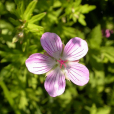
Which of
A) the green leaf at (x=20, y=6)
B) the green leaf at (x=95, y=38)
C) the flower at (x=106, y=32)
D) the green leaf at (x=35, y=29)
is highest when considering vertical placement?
the green leaf at (x=20, y=6)

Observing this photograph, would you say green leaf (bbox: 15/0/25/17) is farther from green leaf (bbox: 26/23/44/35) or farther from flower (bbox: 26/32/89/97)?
flower (bbox: 26/32/89/97)

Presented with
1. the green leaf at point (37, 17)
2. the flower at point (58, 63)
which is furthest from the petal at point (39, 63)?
the green leaf at point (37, 17)

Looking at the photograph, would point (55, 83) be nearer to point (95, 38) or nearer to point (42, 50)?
point (42, 50)

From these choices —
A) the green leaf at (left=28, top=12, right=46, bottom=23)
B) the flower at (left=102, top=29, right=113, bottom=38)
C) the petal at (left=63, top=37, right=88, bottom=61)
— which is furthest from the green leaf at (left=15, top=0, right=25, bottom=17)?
the flower at (left=102, top=29, right=113, bottom=38)

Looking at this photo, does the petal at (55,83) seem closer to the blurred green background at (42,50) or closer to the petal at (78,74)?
the petal at (78,74)

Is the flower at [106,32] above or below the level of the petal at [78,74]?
below

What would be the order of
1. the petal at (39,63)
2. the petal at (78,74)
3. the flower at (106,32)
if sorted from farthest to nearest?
1. the flower at (106,32)
2. the petal at (78,74)
3. the petal at (39,63)

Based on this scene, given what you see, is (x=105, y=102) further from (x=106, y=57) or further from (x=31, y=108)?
(x=31, y=108)
